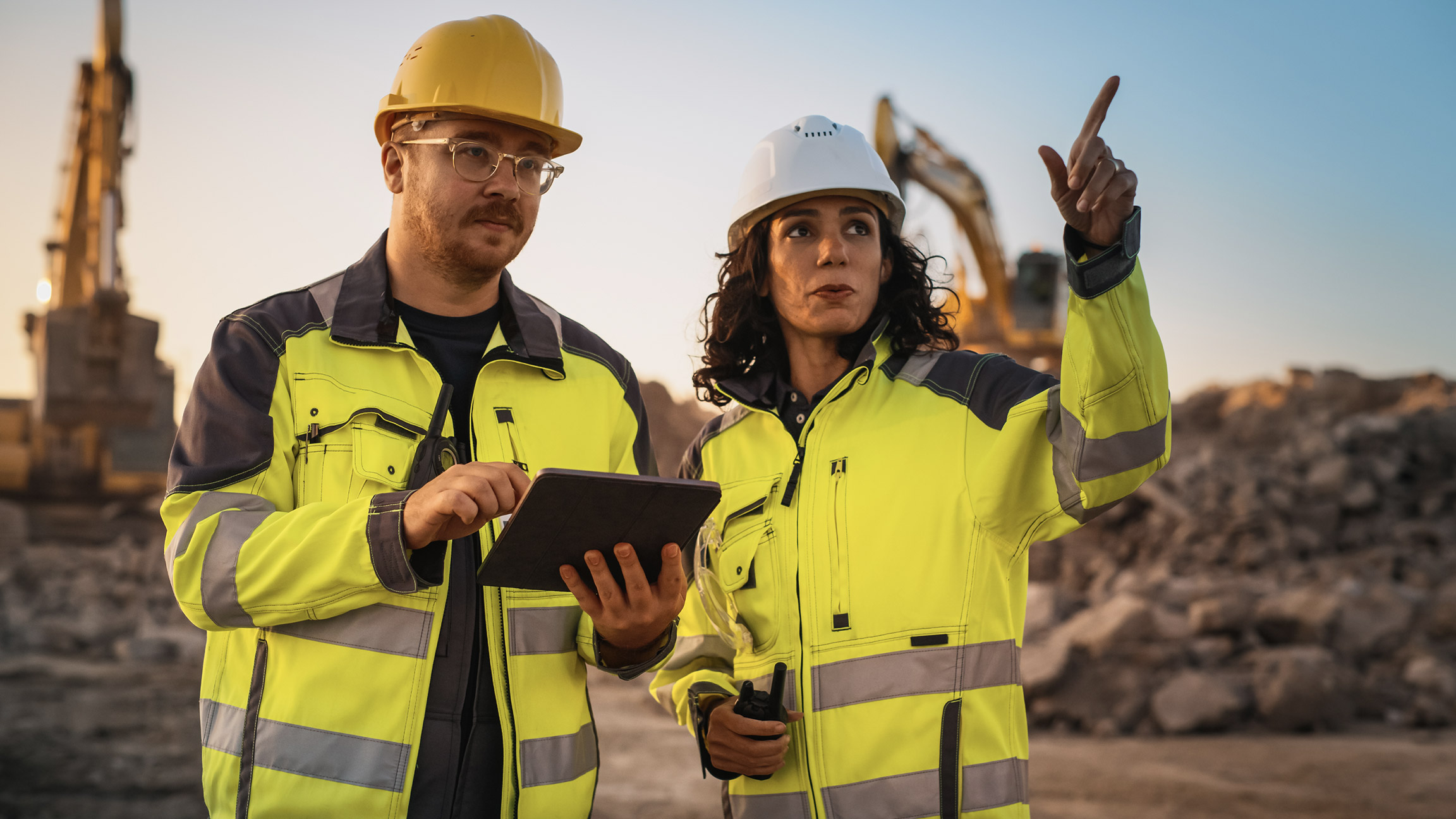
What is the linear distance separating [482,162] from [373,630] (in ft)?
3.56

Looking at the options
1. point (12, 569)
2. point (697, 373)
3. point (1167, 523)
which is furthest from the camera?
point (12, 569)

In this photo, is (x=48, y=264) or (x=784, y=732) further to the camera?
(x=48, y=264)

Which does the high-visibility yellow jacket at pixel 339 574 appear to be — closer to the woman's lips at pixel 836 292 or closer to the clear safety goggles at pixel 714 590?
the clear safety goggles at pixel 714 590

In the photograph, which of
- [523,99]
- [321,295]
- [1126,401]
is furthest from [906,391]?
[321,295]

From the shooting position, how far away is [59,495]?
20.2 meters

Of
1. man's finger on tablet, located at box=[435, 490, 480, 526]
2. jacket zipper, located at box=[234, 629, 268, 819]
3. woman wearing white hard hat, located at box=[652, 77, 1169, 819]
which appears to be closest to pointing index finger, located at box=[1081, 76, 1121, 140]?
woman wearing white hard hat, located at box=[652, 77, 1169, 819]

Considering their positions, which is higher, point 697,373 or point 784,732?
point 697,373

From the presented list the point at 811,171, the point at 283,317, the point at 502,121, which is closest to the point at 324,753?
the point at 283,317

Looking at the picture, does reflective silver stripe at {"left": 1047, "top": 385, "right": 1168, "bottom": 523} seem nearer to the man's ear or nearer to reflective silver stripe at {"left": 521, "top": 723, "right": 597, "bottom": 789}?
reflective silver stripe at {"left": 521, "top": 723, "right": 597, "bottom": 789}

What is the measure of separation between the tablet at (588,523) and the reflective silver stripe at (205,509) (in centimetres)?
50

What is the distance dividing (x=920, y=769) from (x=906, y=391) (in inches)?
36.9

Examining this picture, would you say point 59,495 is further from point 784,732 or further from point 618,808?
point 784,732

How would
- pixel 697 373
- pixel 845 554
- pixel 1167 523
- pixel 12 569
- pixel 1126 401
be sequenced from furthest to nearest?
pixel 12 569 → pixel 1167 523 → pixel 697 373 → pixel 845 554 → pixel 1126 401

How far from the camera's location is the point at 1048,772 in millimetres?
7348
